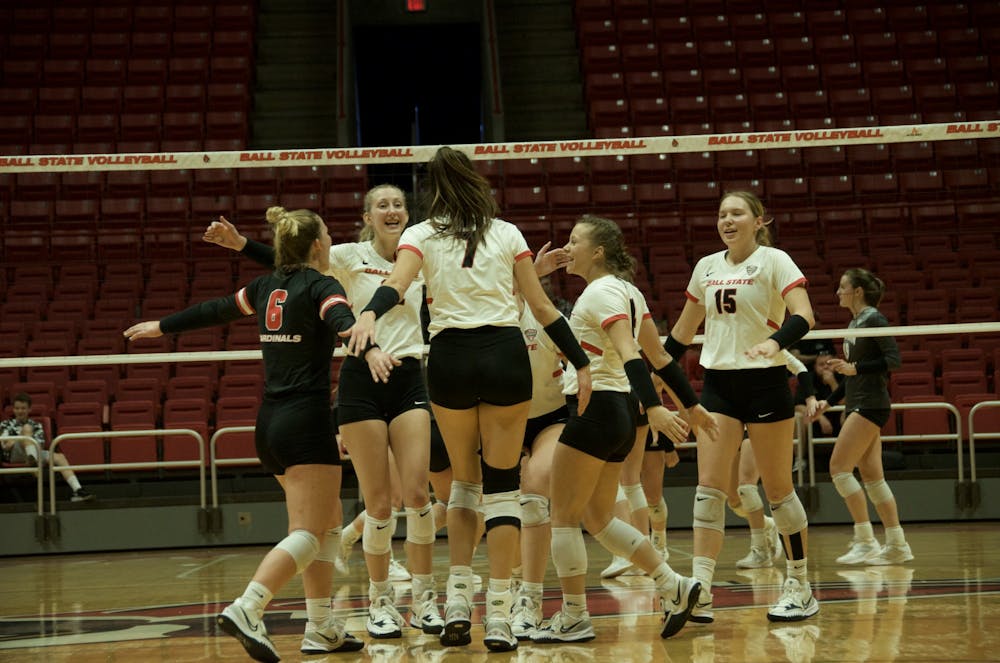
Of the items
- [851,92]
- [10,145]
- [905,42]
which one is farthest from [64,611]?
[905,42]

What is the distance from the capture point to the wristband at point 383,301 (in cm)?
390

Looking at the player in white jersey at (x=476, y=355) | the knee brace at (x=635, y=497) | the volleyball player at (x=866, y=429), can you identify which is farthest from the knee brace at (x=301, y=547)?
the volleyball player at (x=866, y=429)

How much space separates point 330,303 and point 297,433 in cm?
51

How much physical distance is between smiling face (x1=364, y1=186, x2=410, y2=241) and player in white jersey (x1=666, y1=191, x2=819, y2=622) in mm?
1539

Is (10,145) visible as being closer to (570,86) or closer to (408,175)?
(408,175)

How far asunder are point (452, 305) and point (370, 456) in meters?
0.93

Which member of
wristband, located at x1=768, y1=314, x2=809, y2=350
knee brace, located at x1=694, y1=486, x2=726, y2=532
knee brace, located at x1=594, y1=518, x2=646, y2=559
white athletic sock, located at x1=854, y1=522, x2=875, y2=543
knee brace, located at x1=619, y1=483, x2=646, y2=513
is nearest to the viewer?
knee brace, located at x1=594, y1=518, x2=646, y2=559

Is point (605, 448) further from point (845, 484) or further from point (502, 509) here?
point (845, 484)

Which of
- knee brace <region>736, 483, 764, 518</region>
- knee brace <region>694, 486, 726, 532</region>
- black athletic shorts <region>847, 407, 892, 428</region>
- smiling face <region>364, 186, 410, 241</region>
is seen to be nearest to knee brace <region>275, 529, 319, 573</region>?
smiling face <region>364, 186, 410, 241</region>

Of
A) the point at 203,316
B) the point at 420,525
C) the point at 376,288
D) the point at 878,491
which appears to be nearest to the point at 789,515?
the point at 420,525

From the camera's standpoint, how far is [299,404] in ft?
13.3

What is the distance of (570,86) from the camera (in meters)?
18.2

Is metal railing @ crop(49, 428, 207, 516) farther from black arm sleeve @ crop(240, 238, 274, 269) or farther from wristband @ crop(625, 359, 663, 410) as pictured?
wristband @ crop(625, 359, 663, 410)

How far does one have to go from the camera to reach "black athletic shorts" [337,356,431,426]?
475 cm
